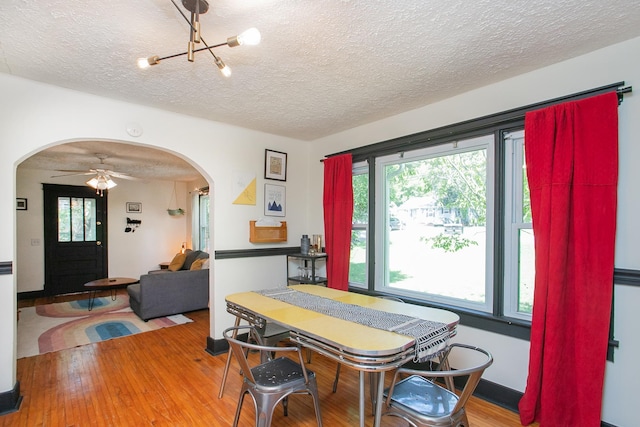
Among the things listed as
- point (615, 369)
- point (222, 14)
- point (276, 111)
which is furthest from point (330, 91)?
point (615, 369)

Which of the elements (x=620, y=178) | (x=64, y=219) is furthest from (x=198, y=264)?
(x=620, y=178)

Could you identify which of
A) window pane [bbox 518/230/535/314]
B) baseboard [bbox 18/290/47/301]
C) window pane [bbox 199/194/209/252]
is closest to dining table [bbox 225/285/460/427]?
window pane [bbox 518/230/535/314]

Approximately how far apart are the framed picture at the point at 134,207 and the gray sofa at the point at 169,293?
8.44ft

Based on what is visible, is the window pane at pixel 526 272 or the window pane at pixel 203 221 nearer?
the window pane at pixel 526 272

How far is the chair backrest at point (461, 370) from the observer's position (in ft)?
4.54

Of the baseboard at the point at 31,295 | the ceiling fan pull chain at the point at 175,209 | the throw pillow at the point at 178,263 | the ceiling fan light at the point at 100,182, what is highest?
the ceiling fan light at the point at 100,182

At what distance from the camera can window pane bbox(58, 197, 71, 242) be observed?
6.03 m

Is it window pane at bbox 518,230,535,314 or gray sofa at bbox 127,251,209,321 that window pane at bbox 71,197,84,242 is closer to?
gray sofa at bbox 127,251,209,321

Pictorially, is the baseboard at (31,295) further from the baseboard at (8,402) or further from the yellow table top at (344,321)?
the yellow table top at (344,321)

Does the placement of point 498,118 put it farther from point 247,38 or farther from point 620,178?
point 247,38

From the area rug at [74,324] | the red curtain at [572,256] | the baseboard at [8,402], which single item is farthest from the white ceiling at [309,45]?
the area rug at [74,324]

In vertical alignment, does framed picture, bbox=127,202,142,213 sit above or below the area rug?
above

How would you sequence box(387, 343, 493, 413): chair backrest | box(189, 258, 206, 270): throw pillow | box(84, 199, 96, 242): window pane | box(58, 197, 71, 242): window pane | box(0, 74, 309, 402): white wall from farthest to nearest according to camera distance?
1. box(84, 199, 96, 242): window pane
2. box(58, 197, 71, 242): window pane
3. box(189, 258, 206, 270): throw pillow
4. box(0, 74, 309, 402): white wall
5. box(387, 343, 493, 413): chair backrest

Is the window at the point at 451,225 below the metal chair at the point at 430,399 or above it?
above
